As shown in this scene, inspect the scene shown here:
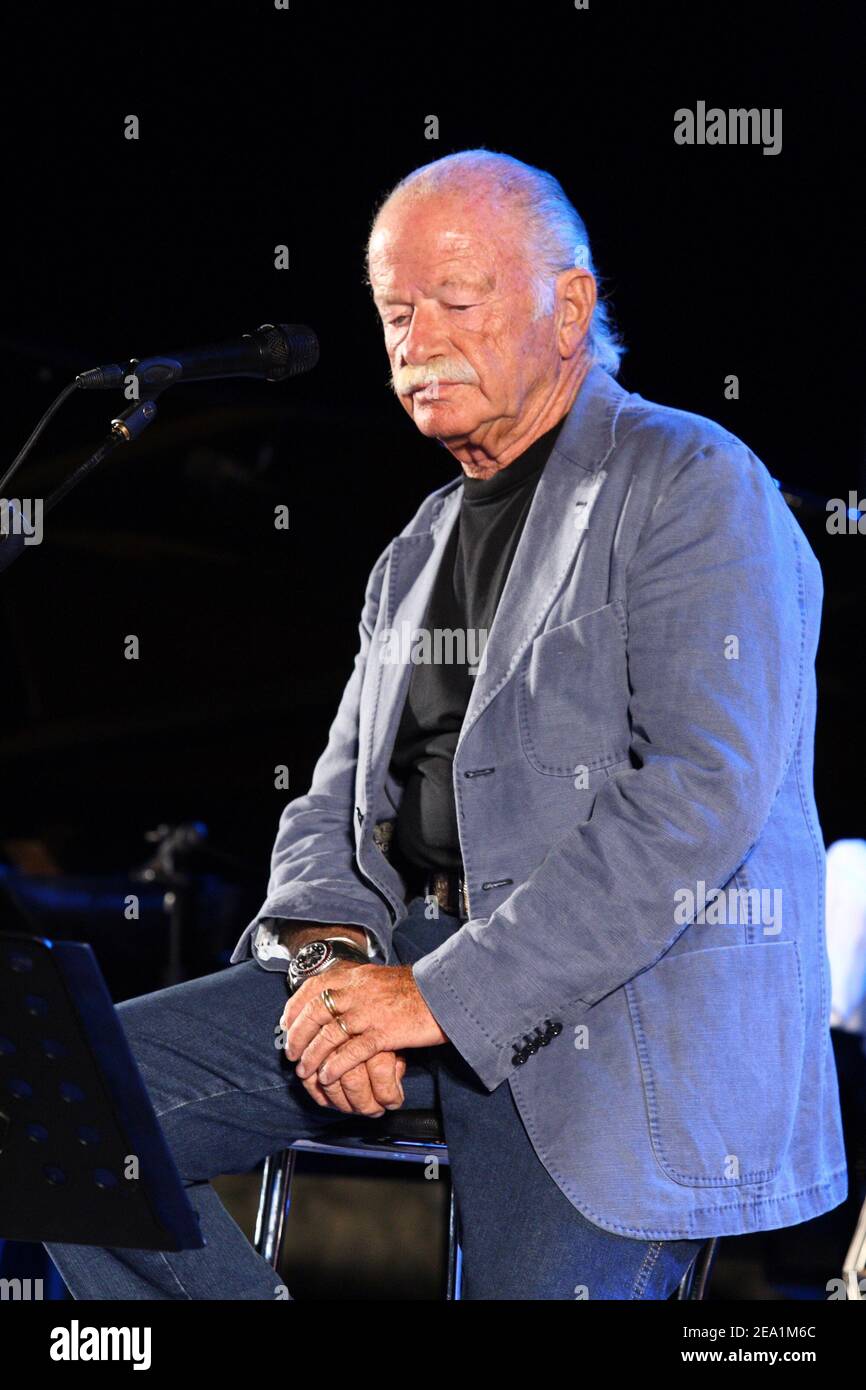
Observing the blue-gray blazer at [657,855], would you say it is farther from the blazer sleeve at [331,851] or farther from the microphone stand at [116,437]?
the microphone stand at [116,437]

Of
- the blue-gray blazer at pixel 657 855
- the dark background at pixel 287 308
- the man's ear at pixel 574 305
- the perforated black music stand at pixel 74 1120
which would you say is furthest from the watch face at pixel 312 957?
the dark background at pixel 287 308

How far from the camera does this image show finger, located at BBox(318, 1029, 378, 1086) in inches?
61.8

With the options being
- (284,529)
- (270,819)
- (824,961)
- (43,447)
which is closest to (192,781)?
(270,819)

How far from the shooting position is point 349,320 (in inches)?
176

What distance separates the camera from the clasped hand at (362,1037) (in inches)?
61.6

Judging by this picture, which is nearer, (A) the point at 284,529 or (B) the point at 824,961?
(B) the point at 824,961

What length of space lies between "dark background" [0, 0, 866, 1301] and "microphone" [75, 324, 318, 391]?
6.50 feet

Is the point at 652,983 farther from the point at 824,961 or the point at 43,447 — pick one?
the point at 43,447

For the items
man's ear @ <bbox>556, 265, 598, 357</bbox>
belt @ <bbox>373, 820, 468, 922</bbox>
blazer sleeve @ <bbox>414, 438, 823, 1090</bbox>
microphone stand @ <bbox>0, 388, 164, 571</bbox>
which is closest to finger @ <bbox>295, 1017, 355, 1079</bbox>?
blazer sleeve @ <bbox>414, 438, 823, 1090</bbox>

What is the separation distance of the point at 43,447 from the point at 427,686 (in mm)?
3695

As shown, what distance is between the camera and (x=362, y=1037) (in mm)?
1578

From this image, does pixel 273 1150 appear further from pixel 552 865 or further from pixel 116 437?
pixel 116 437

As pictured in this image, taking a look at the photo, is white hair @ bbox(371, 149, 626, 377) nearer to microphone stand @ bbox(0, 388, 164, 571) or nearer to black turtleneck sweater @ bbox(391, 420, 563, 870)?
black turtleneck sweater @ bbox(391, 420, 563, 870)

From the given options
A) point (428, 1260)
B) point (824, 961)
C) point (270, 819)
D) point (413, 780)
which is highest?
point (413, 780)
